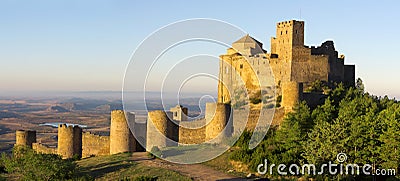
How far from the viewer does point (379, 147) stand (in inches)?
872

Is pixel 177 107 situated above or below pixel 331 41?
below

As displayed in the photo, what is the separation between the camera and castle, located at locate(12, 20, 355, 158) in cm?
2922

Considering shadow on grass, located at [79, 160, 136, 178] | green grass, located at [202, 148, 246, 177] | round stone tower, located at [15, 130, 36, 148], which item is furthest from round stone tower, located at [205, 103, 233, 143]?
round stone tower, located at [15, 130, 36, 148]

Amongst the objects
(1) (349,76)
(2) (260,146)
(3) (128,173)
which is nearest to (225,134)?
(2) (260,146)

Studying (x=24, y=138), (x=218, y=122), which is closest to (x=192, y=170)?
(x=218, y=122)

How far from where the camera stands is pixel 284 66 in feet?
121

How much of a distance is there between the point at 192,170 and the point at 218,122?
628 centimetres

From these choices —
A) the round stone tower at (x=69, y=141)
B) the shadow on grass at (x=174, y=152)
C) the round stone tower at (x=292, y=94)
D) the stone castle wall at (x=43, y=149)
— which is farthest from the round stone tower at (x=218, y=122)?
the stone castle wall at (x=43, y=149)

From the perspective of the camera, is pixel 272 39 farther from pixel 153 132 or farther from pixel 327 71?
pixel 153 132

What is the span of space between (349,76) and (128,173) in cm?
2324

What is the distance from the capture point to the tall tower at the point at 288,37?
3662cm

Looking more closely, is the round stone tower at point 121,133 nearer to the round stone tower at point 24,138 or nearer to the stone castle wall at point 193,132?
the stone castle wall at point 193,132

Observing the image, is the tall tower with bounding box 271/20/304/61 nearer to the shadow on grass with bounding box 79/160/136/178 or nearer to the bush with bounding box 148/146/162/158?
the bush with bounding box 148/146/162/158

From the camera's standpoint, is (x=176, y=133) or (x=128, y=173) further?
(x=176, y=133)
